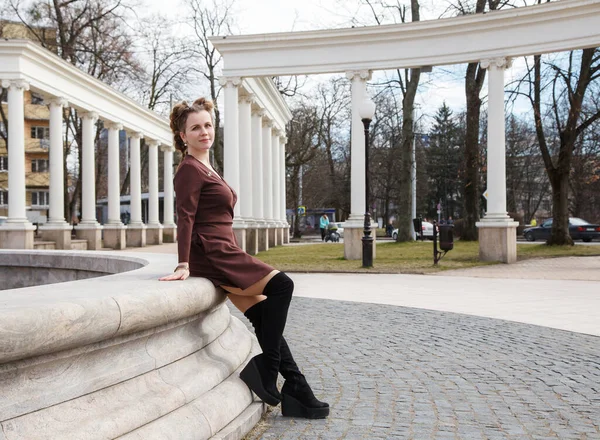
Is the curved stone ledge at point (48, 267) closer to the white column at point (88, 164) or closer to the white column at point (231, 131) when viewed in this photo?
the white column at point (231, 131)

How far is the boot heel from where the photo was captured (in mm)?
4301

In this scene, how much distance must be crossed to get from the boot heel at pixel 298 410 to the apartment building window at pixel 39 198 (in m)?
64.2

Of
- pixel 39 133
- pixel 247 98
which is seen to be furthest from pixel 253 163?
pixel 39 133

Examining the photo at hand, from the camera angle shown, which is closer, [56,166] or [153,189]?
[56,166]

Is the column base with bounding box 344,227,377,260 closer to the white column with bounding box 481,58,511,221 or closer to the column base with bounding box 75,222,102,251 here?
the white column with bounding box 481,58,511,221

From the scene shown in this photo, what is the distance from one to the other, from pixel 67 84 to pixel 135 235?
9.97 m

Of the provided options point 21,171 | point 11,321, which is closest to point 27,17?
point 21,171

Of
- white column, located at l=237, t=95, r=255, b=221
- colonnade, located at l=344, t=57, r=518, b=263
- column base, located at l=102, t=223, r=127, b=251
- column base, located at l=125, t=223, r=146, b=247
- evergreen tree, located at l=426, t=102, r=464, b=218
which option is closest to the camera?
colonnade, located at l=344, t=57, r=518, b=263

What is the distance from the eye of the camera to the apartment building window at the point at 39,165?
6462cm

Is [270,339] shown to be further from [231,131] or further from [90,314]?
[231,131]

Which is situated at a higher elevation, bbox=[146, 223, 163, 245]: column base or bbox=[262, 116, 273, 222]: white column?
bbox=[262, 116, 273, 222]: white column

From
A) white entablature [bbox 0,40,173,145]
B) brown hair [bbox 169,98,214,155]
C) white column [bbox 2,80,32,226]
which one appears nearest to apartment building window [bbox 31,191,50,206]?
white entablature [bbox 0,40,173,145]

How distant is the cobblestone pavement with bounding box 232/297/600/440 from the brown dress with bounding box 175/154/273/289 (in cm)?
104

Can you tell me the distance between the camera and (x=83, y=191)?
1171 inches
